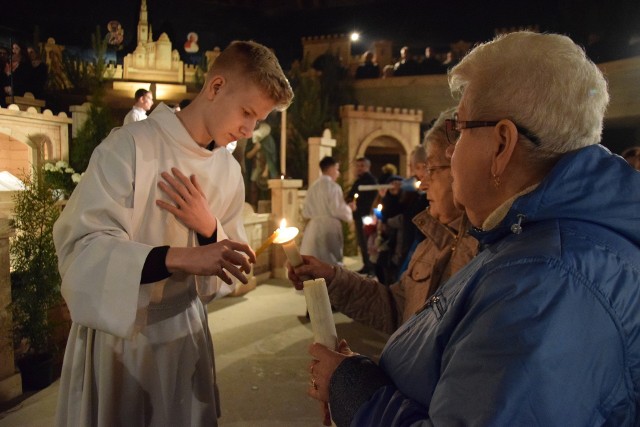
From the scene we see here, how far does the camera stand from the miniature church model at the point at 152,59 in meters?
14.8

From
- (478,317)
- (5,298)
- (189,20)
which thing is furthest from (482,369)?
(189,20)

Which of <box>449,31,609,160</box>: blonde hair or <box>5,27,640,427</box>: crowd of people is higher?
<box>449,31,609,160</box>: blonde hair

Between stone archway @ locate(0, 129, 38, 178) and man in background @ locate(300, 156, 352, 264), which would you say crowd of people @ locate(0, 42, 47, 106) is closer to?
stone archway @ locate(0, 129, 38, 178)

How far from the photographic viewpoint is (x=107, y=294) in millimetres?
1656

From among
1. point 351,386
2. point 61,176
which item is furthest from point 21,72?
point 351,386

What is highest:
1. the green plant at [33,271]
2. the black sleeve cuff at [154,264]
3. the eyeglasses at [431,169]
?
the eyeglasses at [431,169]

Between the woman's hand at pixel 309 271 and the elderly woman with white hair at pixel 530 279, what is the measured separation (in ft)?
2.29

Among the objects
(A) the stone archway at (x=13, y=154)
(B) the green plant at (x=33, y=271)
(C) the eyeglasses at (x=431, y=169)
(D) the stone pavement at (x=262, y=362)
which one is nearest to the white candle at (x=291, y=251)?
(C) the eyeglasses at (x=431, y=169)

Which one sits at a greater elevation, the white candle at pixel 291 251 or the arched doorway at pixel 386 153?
the arched doorway at pixel 386 153

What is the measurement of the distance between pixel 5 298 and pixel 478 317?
14.2ft

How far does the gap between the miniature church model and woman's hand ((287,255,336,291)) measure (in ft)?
46.2

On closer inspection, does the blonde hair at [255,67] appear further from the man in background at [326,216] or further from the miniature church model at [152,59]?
the miniature church model at [152,59]

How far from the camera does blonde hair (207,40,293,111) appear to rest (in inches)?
80.6

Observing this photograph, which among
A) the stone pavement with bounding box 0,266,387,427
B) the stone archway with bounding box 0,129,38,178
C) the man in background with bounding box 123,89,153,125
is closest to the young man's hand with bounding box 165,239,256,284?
the stone pavement with bounding box 0,266,387,427
